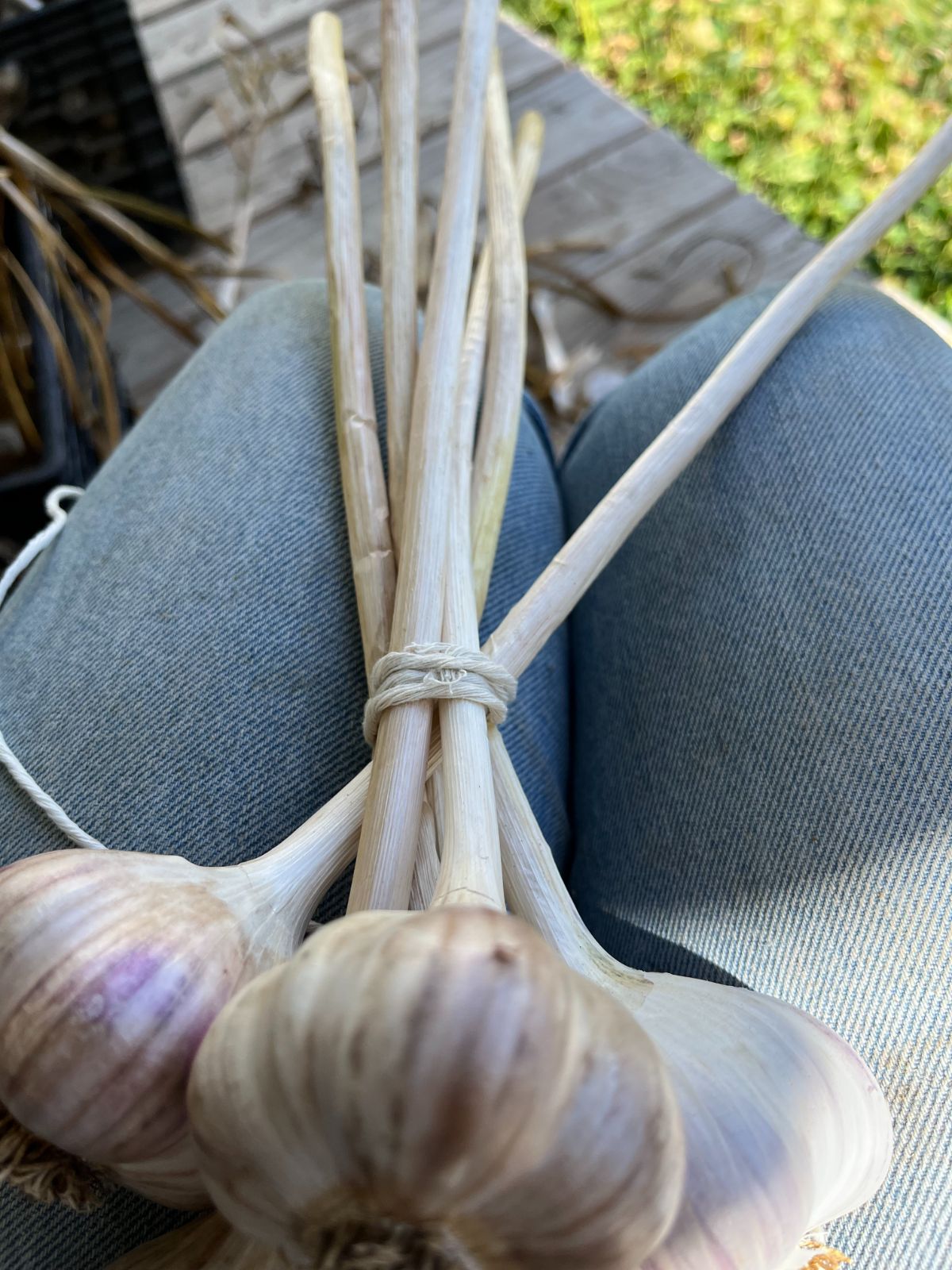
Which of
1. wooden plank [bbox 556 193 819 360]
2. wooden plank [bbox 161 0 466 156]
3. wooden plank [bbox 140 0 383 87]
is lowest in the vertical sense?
wooden plank [bbox 556 193 819 360]

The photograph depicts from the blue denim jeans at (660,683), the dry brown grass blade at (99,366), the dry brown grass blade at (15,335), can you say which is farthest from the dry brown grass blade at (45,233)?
the blue denim jeans at (660,683)

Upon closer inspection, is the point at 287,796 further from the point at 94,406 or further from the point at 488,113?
the point at 94,406

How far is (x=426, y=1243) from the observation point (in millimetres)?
282

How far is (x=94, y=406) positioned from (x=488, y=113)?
1.96 feet

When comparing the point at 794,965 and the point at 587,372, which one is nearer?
the point at 794,965

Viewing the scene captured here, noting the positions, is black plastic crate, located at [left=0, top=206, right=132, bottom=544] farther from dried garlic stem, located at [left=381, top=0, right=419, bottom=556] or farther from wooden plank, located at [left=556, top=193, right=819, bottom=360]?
wooden plank, located at [left=556, top=193, right=819, bottom=360]

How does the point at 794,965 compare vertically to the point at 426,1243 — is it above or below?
below

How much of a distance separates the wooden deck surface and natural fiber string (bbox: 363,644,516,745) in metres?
0.90

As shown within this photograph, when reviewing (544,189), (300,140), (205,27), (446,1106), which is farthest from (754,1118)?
(205,27)

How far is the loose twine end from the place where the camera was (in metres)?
0.35

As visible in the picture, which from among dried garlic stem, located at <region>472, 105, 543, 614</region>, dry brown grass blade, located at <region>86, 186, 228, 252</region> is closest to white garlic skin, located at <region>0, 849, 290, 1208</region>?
dried garlic stem, located at <region>472, 105, 543, 614</region>

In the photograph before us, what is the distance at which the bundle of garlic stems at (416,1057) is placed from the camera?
0.27 m

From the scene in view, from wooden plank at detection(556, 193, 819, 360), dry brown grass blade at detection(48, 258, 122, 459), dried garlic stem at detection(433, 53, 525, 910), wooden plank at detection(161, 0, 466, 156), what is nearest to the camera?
dried garlic stem at detection(433, 53, 525, 910)

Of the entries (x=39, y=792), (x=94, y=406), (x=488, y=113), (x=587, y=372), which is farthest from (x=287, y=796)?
(x=587, y=372)
